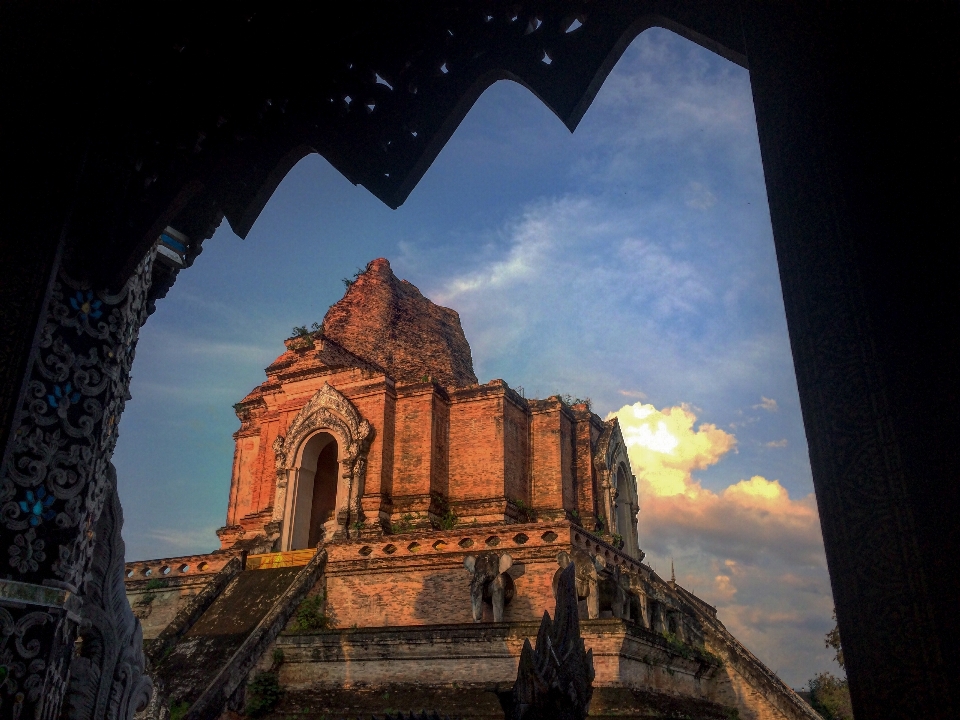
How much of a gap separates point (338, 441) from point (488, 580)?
23.0 ft

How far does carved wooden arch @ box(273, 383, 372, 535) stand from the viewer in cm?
1845

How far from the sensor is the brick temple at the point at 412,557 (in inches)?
470

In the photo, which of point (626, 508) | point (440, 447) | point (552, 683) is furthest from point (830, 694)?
point (552, 683)

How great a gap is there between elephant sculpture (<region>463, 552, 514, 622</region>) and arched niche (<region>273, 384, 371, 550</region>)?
4936 millimetres

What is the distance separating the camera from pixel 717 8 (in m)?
2.30

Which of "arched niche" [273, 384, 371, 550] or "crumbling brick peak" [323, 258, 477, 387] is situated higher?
"crumbling brick peak" [323, 258, 477, 387]

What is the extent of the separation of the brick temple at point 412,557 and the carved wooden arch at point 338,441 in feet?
0.17

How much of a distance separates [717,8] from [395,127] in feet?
4.74

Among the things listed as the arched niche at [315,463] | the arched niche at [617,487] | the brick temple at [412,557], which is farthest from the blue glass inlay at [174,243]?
the arched niche at [617,487]

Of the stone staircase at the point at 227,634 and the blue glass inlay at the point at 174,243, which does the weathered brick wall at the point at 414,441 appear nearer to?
the stone staircase at the point at 227,634

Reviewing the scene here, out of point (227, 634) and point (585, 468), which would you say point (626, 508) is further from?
point (227, 634)

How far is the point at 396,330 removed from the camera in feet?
79.4

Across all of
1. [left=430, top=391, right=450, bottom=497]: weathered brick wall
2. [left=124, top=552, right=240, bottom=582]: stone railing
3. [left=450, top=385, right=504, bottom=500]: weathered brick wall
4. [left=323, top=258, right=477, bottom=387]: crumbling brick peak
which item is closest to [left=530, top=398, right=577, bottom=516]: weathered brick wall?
[left=450, top=385, right=504, bottom=500]: weathered brick wall

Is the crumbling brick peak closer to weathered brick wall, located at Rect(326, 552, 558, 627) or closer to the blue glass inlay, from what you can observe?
weathered brick wall, located at Rect(326, 552, 558, 627)
